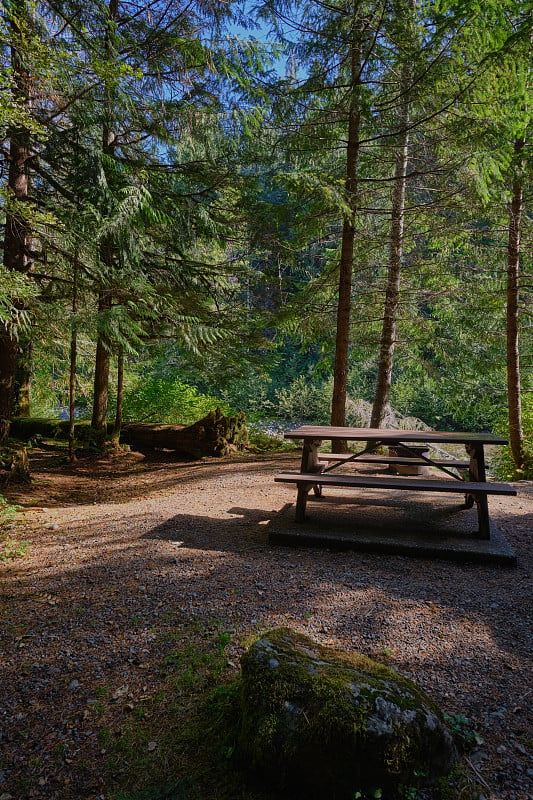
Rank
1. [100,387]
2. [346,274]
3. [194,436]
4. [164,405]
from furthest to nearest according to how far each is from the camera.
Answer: [164,405] < [194,436] < [100,387] < [346,274]

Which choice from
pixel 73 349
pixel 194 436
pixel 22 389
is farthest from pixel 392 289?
pixel 22 389

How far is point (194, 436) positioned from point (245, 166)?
5.72m

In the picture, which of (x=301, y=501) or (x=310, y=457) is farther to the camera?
(x=310, y=457)

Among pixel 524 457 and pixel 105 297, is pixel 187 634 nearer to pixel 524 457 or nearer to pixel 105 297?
pixel 105 297

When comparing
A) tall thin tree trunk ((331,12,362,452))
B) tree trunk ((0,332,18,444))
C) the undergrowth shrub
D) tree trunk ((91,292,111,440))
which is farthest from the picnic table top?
tree trunk ((91,292,111,440))

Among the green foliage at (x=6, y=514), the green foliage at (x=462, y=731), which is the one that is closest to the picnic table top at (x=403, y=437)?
the green foliage at (x=462, y=731)

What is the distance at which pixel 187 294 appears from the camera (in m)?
9.66

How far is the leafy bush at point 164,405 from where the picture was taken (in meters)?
12.6

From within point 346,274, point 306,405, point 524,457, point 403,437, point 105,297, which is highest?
point 346,274

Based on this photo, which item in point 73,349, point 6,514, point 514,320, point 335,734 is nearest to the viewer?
point 335,734

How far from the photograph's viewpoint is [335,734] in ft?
5.54

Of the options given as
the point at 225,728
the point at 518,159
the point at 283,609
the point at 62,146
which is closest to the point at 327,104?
the point at 518,159

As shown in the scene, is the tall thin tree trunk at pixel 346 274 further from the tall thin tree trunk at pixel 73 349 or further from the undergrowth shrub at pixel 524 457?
the tall thin tree trunk at pixel 73 349

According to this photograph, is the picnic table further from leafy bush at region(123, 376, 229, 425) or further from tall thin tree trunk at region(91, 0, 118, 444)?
leafy bush at region(123, 376, 229, 425)
